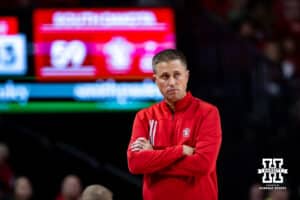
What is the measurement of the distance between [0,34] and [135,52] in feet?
5.21

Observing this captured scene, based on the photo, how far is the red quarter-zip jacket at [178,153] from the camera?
534 centimetres

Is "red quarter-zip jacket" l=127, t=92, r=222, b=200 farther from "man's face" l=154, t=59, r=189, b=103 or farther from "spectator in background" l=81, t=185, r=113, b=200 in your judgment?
"spectator in background" l=81, t=185, r=113, b=200

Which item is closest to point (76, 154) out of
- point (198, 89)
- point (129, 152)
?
point (198, 89)

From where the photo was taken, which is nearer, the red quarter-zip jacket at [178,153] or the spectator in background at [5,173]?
the red quarter-zip jacket at [178,153]

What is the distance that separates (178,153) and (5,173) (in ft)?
18.5

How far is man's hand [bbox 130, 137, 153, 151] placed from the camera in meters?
5.46

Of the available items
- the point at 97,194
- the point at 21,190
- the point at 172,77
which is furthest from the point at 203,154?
the point at 21,190

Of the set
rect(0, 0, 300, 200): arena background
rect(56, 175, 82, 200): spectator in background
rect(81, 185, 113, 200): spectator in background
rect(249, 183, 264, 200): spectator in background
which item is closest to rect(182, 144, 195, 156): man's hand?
rect(81, 185, 113, 200): spectator in background

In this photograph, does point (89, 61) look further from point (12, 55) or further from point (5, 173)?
point (5, 173)

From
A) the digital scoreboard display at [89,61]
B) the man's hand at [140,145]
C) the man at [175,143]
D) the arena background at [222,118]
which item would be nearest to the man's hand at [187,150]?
the man at [175,143]

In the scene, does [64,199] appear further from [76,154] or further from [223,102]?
[223,102]

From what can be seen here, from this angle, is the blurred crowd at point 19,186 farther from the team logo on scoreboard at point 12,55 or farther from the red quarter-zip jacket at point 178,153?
the red quarter-zip jacket at point 178,153

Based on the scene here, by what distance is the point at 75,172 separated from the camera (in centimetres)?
1136

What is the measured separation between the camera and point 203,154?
17.7 ft
